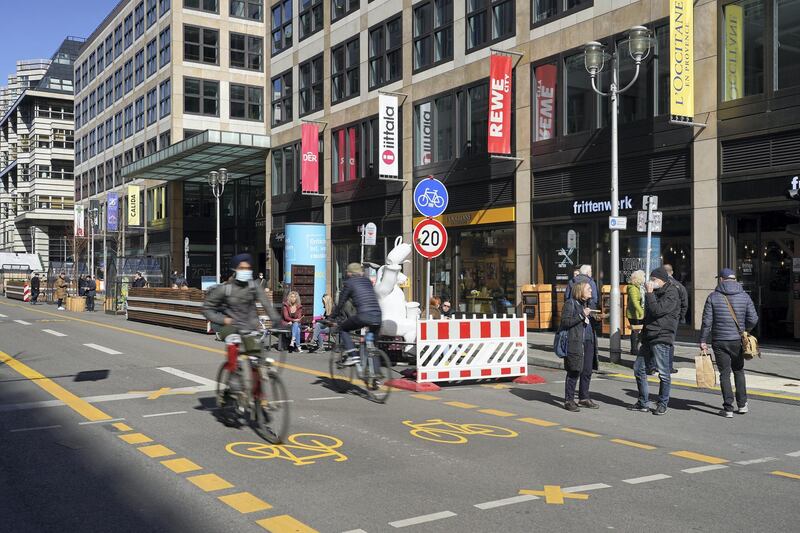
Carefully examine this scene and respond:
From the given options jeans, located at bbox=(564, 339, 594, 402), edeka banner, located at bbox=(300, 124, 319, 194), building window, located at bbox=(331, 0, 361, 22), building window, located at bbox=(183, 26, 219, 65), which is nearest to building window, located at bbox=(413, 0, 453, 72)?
building window, located at bbox=(331, 0, 361, 22)

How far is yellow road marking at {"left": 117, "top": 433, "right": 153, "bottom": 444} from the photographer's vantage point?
7.79 meters

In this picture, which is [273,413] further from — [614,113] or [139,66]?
[139,66]

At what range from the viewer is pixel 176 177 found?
163ft

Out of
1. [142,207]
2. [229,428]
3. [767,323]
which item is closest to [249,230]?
[142,207]

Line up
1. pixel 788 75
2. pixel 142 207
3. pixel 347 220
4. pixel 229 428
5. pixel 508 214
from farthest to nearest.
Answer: pixel 142 207
pixel 347 220
pixel 508 214
pixel 788 75
pixel 229 428

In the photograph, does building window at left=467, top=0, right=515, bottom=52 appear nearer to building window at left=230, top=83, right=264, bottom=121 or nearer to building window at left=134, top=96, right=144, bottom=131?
building window at left=230, top=83, right=264, bottom=121

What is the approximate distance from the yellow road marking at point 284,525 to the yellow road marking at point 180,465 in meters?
1.60

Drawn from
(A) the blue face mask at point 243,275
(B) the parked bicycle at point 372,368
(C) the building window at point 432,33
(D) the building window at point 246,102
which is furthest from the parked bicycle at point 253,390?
(D) the building window at point 246,102

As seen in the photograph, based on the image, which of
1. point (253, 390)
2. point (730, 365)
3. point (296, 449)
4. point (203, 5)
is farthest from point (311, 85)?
point (296, 449)

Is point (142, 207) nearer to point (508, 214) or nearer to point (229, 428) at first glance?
point (508, 214)

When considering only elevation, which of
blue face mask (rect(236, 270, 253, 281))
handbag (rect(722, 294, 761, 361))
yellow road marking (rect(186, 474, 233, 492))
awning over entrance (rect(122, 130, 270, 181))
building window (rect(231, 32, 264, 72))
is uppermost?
building window (rect(231, 32, 264, 72))

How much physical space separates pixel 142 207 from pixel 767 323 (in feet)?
160

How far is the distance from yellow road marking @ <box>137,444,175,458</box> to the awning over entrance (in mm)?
31102

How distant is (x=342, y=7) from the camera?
1305 inches
